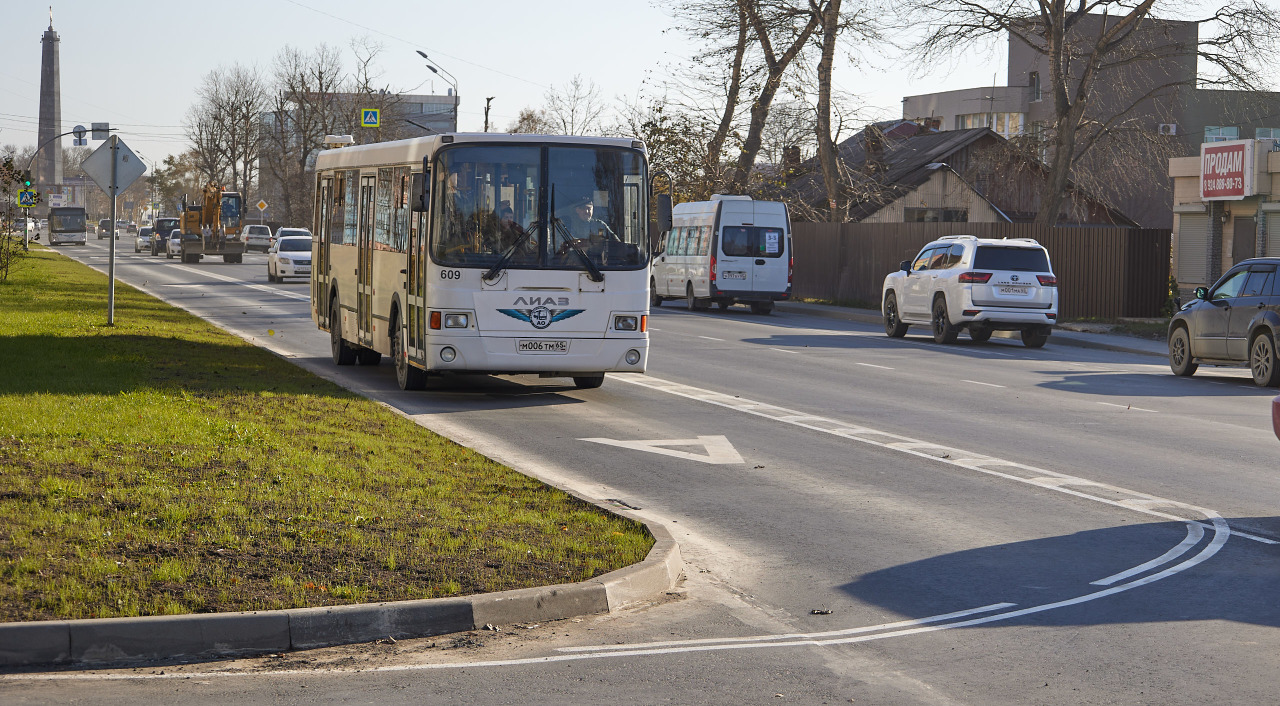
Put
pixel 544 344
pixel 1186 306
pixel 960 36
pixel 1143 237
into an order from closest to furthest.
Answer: pixel 544 344 → pixel 1186 306 → pixel 1143 237 → pixel 960 36

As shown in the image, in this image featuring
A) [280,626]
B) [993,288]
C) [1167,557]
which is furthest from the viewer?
[993,288]

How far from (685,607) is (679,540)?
1.56m

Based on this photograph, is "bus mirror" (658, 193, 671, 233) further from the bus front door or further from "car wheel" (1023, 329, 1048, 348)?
"car wheel" (1023, 329, 1048, 348)

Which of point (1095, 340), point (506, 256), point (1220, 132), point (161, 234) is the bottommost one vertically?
point (1095, 340)

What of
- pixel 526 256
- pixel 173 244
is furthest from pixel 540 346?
pixel 173 244

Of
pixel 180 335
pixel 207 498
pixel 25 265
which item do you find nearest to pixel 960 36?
pixel 180 335

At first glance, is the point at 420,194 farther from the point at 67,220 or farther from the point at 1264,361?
the point at 67,220

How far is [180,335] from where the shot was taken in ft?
70.3

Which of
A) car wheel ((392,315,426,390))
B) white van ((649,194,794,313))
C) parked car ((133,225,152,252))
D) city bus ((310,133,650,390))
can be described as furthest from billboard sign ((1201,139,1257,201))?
parked car ((133,225,152,252))

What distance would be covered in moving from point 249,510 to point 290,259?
129 ft

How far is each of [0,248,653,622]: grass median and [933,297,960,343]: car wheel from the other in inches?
593

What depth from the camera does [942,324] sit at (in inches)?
1069

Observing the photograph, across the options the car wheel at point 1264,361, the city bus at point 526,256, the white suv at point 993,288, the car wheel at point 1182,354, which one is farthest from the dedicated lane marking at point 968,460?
the white suv at point 993,288

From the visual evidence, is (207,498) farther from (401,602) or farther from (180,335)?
(180,335)
